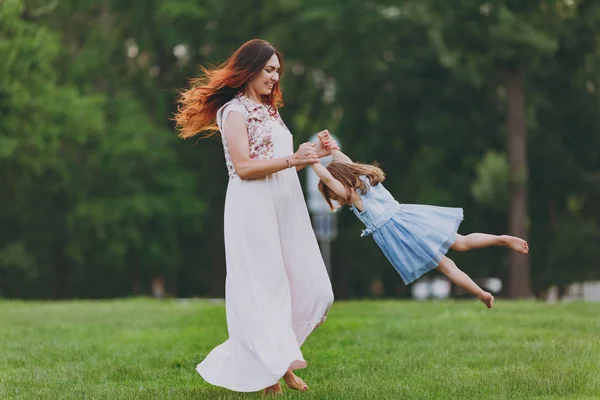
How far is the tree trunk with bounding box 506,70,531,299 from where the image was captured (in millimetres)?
32956

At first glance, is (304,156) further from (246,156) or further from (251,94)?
(251,94)

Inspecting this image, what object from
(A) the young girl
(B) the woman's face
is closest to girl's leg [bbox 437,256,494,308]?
(A) the young girl

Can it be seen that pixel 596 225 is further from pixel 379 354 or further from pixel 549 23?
pixel 379 354

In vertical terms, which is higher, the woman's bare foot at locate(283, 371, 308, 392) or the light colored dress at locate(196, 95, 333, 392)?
the light colored dress at locate(196, 95, 333, 392)

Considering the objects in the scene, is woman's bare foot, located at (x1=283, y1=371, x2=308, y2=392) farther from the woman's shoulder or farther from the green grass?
the woman's shoulder

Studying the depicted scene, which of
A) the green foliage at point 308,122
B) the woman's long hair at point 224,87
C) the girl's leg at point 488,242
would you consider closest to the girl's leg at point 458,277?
the girl's leg at point 488,242

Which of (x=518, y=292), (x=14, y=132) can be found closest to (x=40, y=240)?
(x=14, y=132)

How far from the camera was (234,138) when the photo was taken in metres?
7.72

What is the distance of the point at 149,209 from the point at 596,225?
573 inches

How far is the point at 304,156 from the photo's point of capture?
24.5ft

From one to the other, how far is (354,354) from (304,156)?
3.80m

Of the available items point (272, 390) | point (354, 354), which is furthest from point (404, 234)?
point (354, 354)

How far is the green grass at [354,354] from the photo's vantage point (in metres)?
8.23

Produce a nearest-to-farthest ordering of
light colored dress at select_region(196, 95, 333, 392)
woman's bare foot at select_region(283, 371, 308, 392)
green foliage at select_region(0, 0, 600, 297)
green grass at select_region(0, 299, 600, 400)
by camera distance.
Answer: light colored dress at select_region(196, 95, 333, 392), woman's bare foot at select_region(283, 371, 308, 392), green grass at select_region(0, 299, 600, 400), green foliage at select_region(0, 0, 600, 297)
